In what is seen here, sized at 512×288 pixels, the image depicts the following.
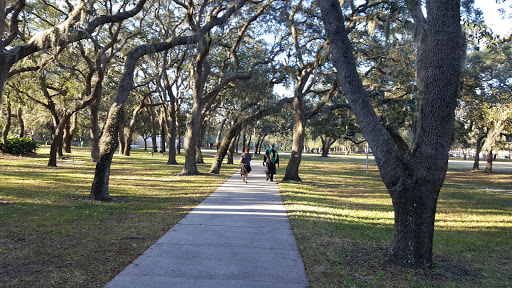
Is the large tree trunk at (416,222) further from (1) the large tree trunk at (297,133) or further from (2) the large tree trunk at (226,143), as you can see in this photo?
(2) the large tree trunk at (226,143)

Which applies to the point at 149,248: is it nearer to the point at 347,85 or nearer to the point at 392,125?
the point at 347,85

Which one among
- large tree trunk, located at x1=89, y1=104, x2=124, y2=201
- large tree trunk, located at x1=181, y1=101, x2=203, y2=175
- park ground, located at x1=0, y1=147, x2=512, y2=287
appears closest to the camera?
park ground, located at x1=0, y1=147, x2=512, y2=287

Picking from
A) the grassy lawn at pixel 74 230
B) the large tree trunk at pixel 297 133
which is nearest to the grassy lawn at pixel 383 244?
the grassy lawn at pixel 74 230

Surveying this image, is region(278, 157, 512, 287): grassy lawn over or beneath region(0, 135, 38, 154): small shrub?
beneath

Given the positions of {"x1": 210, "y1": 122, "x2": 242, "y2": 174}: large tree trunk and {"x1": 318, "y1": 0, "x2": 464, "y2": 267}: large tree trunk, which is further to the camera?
{"x1": 210, "y1": 122, "x2": 242, "y2": 174}: large tree trunk

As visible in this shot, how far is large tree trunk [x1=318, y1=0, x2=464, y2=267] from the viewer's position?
494 centimetres

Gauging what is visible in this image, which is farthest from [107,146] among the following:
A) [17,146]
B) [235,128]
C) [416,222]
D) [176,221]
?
[17,146]

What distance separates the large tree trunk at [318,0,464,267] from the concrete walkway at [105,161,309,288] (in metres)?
1.55

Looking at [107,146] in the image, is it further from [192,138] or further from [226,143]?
[226,143]

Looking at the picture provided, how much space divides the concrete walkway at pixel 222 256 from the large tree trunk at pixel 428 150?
1.55 metres

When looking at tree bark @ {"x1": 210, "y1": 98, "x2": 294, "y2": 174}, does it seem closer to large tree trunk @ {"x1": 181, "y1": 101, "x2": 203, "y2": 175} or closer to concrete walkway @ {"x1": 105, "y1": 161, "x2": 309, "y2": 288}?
large tree trunk @ {"x1": 181, "y1": 101, "x2": 203, "y2": 175}

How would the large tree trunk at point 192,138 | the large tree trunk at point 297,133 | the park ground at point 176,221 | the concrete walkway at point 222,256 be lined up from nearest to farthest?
the concrete walkway at point 222,256, the park ground at point 176,221, the large tree trunk at point 297,133, the large tree trunk at point 192,138

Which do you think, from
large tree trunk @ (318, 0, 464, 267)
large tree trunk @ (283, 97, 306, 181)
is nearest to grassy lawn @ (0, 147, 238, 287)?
large tree trunk @ (318, 0, 464, 267)

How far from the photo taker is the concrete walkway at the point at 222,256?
14.3 ft
